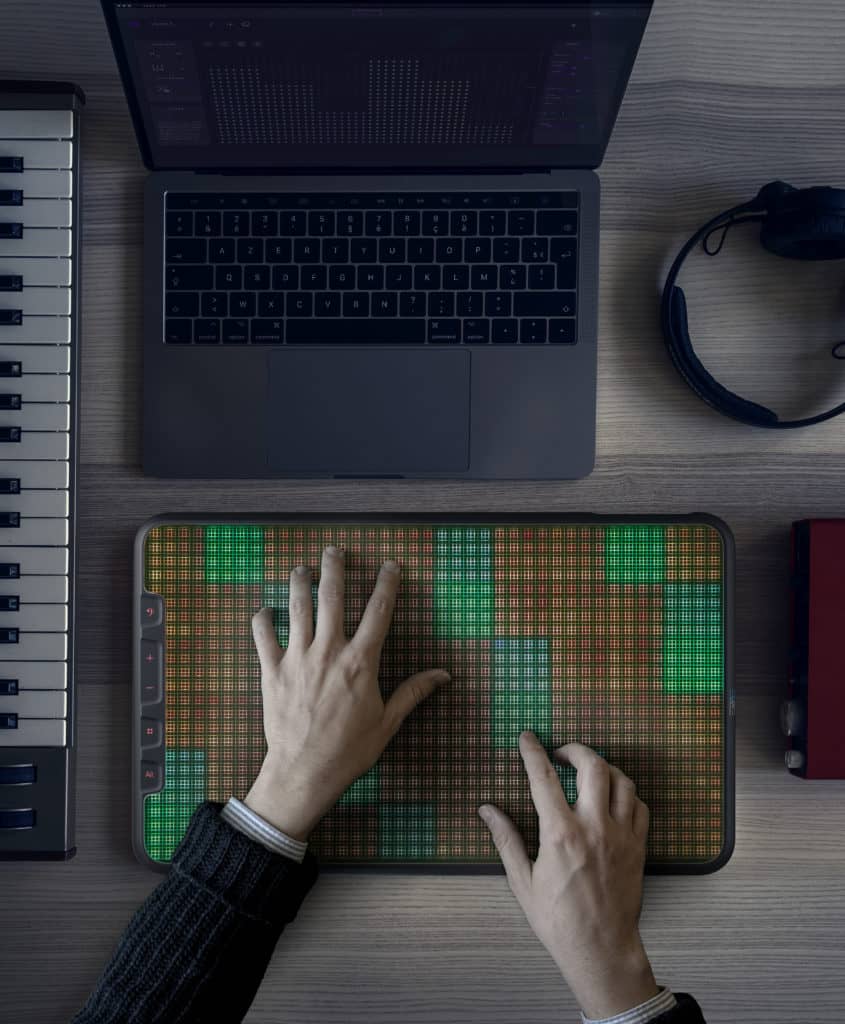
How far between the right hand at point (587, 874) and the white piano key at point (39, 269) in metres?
0.64

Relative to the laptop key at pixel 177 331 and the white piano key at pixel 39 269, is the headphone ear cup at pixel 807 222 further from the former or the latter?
the white piano key at pixel 39 269

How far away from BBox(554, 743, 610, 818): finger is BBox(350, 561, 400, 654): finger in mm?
219

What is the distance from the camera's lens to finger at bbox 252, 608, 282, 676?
80 cm

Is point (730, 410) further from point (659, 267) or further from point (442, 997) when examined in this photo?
point (442, 997)

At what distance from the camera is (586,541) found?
82cm

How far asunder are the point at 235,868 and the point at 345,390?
1.49 ft

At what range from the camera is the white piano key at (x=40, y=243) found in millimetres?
800

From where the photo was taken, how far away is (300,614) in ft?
2.63

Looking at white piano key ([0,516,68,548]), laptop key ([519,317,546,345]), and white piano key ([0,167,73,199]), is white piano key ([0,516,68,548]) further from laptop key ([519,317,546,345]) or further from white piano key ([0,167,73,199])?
laptop key ([519,317,546,345])

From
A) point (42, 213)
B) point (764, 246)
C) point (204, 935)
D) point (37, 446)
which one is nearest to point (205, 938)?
point (204, 935)

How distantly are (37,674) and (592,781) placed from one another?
1.79 feet

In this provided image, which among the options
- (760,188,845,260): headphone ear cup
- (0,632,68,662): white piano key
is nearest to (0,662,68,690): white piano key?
(0,632,68,662): white piano key

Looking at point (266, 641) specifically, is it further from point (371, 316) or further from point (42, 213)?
point (42, 213)

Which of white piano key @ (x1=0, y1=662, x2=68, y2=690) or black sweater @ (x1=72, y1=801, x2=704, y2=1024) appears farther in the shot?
white piano key @ (x1=0, y1=662, x2=68, y2=690)
